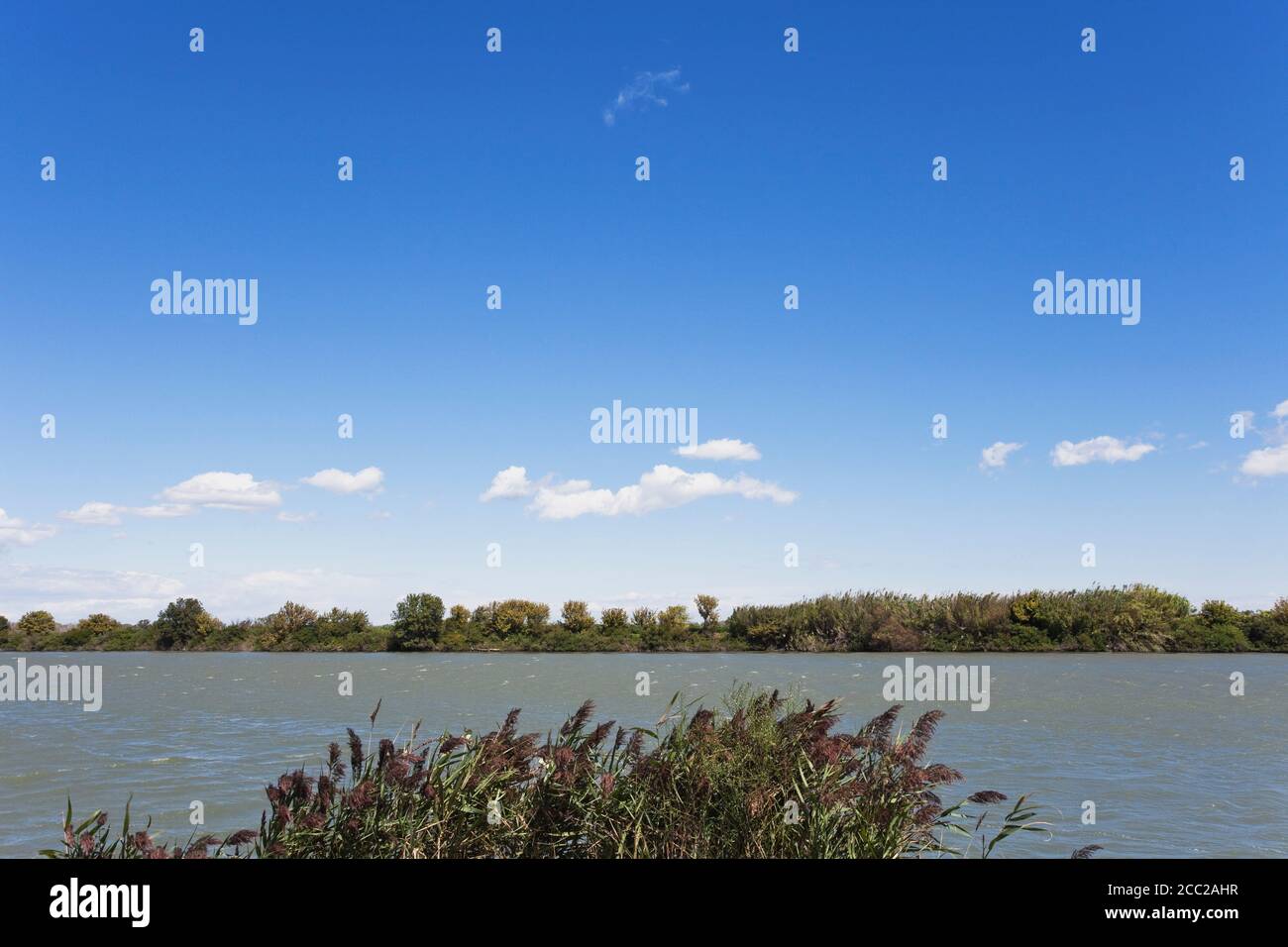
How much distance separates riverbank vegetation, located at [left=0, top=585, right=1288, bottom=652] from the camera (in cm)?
3938

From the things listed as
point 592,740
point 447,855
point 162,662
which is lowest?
point 162,662

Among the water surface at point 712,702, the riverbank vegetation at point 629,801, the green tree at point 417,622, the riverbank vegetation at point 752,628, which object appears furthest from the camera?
the green tree at point 417,622

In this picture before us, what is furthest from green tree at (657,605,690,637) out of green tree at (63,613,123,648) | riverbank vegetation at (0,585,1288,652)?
green tree at (63,613,123,648)

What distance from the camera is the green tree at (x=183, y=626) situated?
166 ft

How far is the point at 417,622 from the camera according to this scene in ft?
155

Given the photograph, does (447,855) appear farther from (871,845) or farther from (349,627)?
(349,627)

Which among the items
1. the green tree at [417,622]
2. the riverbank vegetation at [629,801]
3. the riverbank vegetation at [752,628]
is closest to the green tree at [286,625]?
the riverbank vegetation at [752,628]

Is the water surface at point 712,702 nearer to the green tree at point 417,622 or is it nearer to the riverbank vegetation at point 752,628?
the riverbank vegetation at point 752,628

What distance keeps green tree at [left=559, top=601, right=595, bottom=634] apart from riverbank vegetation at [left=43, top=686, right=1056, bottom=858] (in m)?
42.2

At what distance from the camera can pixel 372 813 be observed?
5.24m

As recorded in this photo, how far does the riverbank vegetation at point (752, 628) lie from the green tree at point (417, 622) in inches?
2.2

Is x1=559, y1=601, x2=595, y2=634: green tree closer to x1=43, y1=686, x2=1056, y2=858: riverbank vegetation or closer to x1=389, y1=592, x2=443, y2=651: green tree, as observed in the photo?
x1=389, y1=592, x2=443, y2=651: green tree
